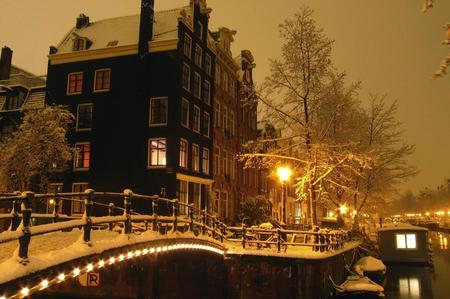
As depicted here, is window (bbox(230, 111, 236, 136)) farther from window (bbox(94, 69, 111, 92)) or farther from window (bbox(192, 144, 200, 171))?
window (bbox(94, 69, 111, 92))

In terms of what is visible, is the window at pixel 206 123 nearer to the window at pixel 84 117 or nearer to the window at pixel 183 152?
the window at pixel 183 152

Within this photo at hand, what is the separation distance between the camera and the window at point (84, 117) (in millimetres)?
31797

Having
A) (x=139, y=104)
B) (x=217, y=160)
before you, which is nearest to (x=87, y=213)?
(x=139, y=104)

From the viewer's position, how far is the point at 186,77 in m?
31.8

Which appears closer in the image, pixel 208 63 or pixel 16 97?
pixel 208 63

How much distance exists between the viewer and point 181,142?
30.2 meters

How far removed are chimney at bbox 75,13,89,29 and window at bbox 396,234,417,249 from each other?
99.5 ft

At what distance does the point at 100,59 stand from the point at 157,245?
72.0ft

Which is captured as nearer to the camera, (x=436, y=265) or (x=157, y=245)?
(x=157, y=245)

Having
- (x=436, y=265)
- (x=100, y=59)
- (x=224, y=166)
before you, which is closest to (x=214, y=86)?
(x=224, y=166)

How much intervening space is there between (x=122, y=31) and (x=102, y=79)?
13.3 ft

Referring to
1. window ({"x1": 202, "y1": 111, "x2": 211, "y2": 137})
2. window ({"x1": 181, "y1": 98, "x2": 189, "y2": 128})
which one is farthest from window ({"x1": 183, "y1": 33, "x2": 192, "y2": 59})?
window ({"x1": 202, "y1": 111, "x2": 211, "y2": 137})

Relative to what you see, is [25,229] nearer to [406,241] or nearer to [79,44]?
[79,44]

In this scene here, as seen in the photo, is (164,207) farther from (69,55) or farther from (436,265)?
(436,265)
